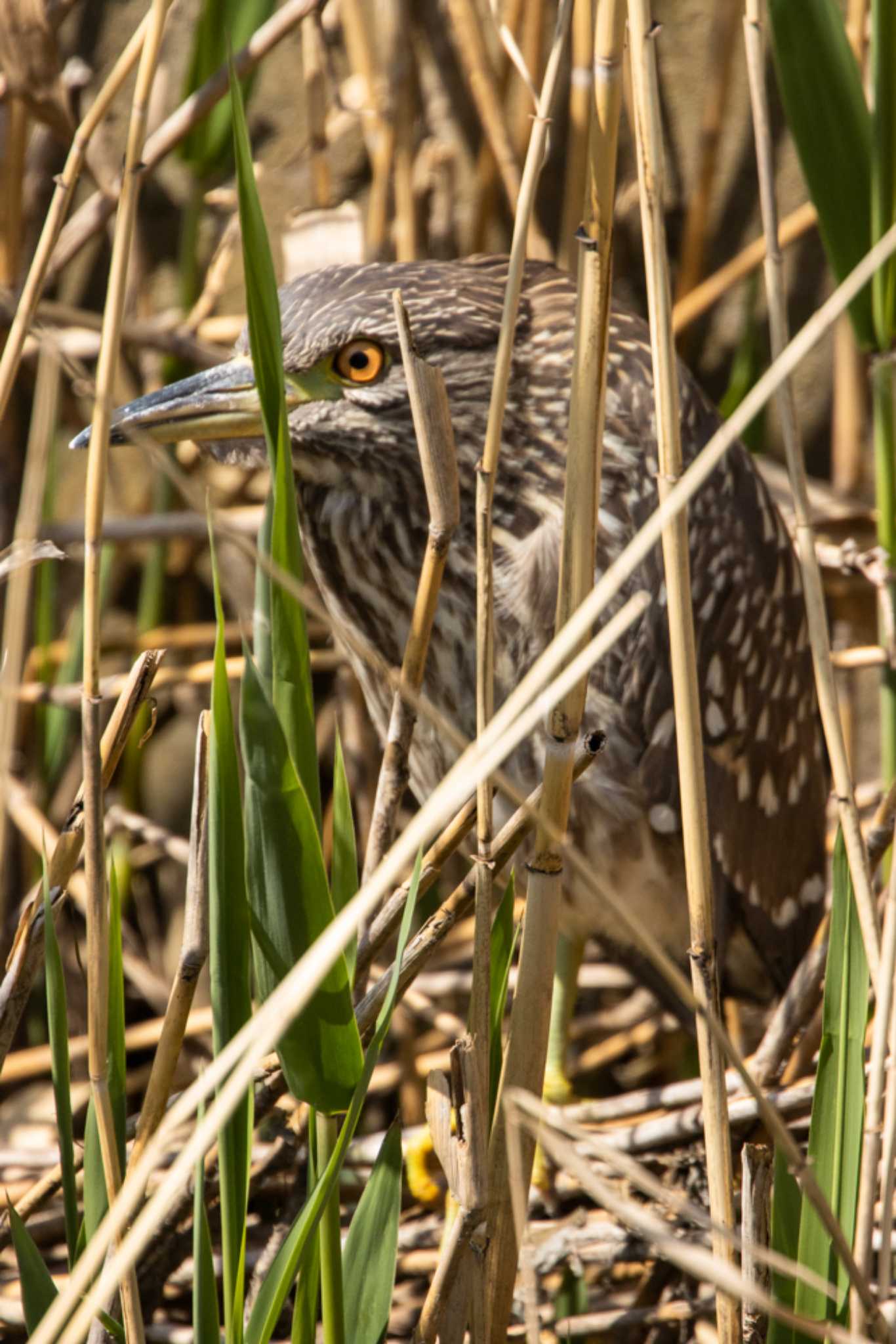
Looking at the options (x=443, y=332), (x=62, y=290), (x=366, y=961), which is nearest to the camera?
(x=366, y=961)

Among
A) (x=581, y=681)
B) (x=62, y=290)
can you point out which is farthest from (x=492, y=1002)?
(x=62, y=290)

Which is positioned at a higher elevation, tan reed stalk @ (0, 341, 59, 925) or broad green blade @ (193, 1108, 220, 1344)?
tan reed stalk @ (0, 341, 59, 925)

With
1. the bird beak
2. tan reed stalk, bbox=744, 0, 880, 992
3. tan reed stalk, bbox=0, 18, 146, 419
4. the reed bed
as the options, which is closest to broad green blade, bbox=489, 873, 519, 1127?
the reed bed

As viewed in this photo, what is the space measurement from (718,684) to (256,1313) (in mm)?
964

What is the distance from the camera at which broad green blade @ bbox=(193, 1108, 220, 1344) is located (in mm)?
805

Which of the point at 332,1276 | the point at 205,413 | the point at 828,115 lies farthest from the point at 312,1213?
the point at 828,115

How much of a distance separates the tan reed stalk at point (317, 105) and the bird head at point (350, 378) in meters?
0.40

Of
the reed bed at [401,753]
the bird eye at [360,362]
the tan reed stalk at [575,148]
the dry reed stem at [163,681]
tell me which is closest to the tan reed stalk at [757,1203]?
the reed bed at [401,753]

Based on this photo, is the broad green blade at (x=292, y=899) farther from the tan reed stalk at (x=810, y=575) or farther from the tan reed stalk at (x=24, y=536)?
the tan reed stalk at (x=810, y=575)

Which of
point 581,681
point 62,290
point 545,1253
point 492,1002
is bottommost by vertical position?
point 545,1253

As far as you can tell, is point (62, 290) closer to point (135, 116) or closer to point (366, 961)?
point (135, 116)

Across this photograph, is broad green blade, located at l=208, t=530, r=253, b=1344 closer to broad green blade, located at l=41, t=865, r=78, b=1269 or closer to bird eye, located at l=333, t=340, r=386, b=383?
broad green blade, located at l=41, t=865, r=78, b=1269

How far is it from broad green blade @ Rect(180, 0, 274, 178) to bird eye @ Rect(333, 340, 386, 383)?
0.38m

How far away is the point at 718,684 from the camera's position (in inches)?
61.7
